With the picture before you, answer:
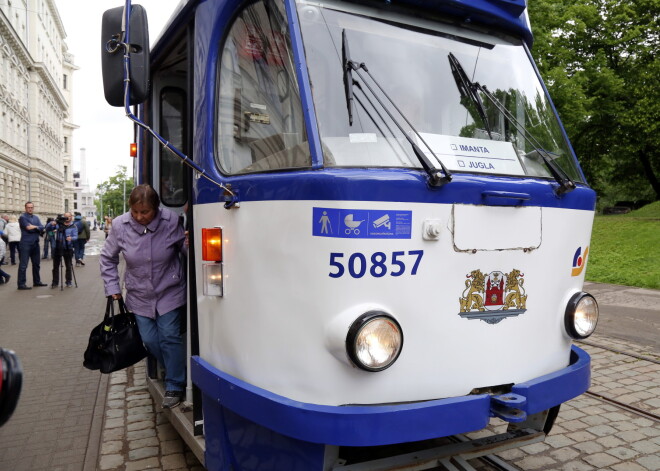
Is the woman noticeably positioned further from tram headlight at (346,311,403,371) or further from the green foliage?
the green foliage

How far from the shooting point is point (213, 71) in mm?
2939

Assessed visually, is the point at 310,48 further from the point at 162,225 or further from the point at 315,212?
the point at 162,225

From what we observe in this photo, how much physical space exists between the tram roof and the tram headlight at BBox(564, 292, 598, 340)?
153 cm

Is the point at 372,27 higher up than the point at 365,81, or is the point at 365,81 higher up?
the point at 372,27

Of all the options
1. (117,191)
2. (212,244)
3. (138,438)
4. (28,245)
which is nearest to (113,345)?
(138,438)

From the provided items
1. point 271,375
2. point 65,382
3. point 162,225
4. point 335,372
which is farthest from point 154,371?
point 335,372

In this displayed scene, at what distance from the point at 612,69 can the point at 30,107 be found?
4809 cm

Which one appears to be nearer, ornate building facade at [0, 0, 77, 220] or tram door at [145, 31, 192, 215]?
tram door at [145, 31, 192, 215]

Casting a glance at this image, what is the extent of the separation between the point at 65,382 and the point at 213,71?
13.1 feet

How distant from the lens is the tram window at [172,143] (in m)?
4.66

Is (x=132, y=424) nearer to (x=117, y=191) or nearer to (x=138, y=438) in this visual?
(x=138, y=438)

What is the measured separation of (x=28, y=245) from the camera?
12.2 m

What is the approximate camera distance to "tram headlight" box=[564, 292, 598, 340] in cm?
291

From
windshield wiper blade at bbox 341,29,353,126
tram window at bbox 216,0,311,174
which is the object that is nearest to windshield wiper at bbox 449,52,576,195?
windshield wiper blade at bbox 341,29,353,126
